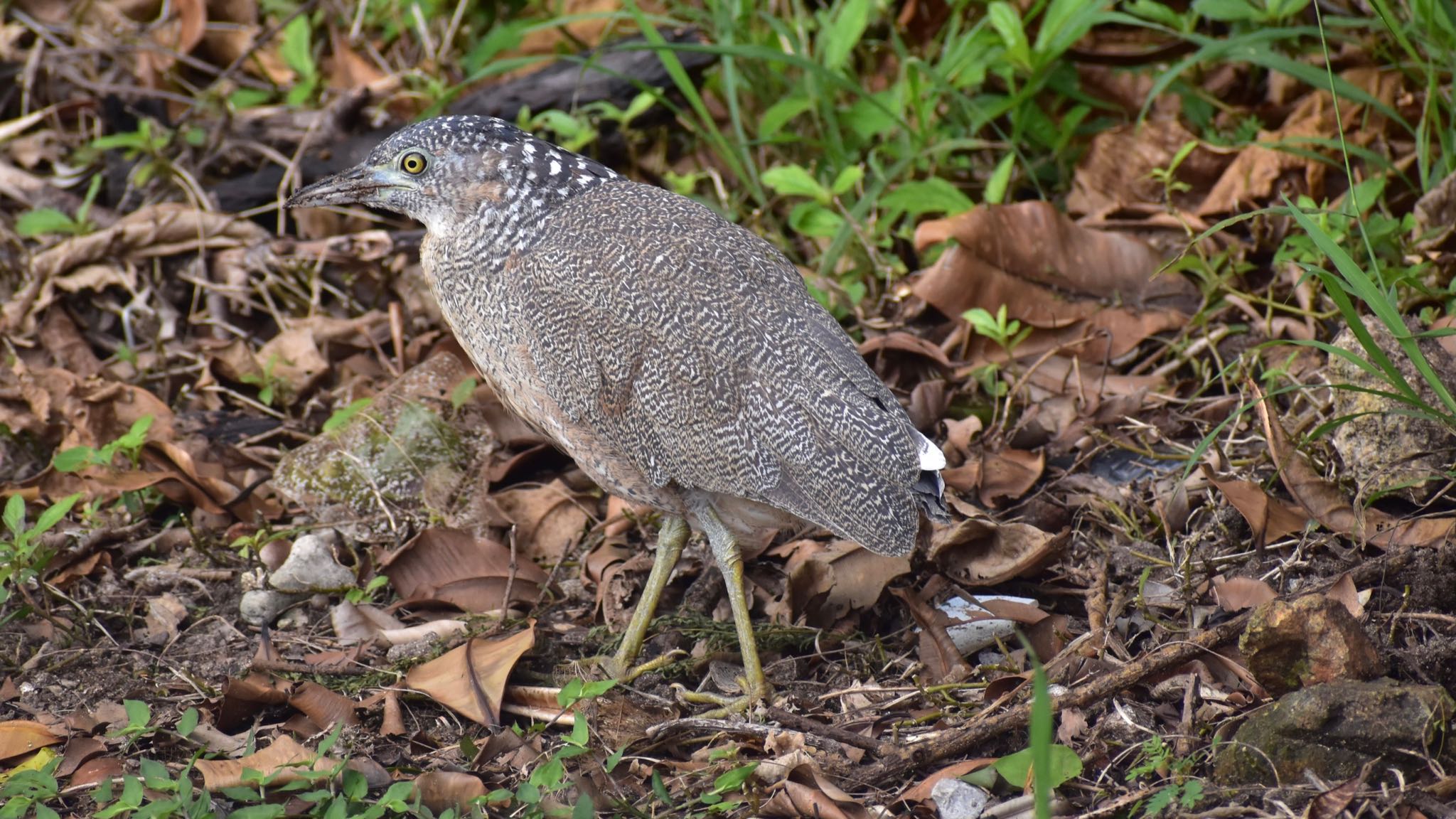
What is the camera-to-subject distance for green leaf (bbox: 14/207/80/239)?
17.7 feet

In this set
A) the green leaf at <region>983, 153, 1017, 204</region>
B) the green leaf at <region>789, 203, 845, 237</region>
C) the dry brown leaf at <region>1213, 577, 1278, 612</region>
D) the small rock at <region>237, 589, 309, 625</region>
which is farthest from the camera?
the green leaf at <region>789, 203, 845, 237</region>

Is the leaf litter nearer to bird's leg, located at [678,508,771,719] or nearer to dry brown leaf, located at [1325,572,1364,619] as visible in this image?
dry brown leaf, located at [1325,572,1364,619]

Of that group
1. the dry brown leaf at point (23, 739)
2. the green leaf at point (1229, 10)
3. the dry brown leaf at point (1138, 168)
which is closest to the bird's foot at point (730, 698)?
the dry brown leaf at point (23, 739)

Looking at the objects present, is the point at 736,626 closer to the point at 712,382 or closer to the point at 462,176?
the point at 712,382

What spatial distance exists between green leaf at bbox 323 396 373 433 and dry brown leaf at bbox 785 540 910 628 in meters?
1.38

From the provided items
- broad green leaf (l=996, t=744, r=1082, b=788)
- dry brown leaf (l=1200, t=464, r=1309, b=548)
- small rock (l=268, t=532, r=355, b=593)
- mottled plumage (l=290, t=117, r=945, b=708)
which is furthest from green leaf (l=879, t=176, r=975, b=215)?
broad green leaf (l=996, t=744, r=1082, b=788)

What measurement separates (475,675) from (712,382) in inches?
39.8

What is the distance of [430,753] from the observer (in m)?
3.31

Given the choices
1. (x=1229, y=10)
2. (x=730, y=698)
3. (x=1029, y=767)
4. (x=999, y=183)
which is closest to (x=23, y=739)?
(x=730, y=698)

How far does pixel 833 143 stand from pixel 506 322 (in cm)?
216

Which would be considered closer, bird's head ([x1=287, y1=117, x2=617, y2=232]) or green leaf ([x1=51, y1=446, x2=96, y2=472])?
bird's head ([x1=287, y1=117, x2=617, y2=232])

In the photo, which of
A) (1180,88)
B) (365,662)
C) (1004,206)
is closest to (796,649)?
(365,662)

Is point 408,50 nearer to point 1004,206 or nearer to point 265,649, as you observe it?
point 1004,206

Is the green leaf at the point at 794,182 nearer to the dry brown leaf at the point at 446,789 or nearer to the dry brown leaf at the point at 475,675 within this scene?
the dry brown leaf at the point at 475,675
